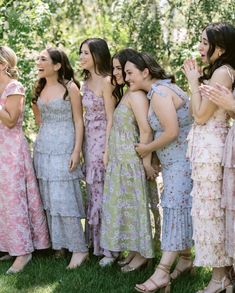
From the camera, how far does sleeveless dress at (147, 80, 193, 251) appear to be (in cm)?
450

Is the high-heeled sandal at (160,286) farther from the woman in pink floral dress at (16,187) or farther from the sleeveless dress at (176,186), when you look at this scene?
the woman in pink floral dress at (16,187)

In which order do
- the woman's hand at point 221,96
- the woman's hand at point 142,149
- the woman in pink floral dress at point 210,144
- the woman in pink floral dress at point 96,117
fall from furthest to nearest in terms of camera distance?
the woman in pink floral dress at point 96,117 < the woman's hand at point 142,149 < the woman in pink floral dress at point 210,144 < the woman's hand at point 221,96

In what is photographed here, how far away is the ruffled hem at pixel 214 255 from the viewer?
168 inches

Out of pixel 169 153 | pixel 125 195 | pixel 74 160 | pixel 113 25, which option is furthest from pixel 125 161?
pixel 113 25

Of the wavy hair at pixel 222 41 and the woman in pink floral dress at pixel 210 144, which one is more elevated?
the wavy hair at pixel 222 41

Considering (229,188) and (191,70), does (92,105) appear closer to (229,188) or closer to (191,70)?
(191,70)

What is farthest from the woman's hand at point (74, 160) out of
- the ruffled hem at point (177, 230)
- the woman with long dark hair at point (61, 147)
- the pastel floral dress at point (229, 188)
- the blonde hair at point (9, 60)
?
the pastel floral dress at point (229, 188)

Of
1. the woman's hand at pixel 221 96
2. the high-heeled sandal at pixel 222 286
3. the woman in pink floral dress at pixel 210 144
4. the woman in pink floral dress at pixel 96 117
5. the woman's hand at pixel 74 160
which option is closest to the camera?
the woman's hand at pixel 221 96

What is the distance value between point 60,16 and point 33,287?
3965 millimetres

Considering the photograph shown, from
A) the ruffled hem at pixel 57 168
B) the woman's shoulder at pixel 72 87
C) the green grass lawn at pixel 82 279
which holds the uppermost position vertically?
the woman's shoulder at pixel 72 87

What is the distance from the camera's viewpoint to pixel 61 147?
16.7 feet

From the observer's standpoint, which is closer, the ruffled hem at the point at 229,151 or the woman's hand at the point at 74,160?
the ruffled hem at the point at 229,151

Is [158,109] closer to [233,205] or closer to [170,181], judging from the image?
[170,181]

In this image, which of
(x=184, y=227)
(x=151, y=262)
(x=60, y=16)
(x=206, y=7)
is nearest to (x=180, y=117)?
(x=184, y=227)
